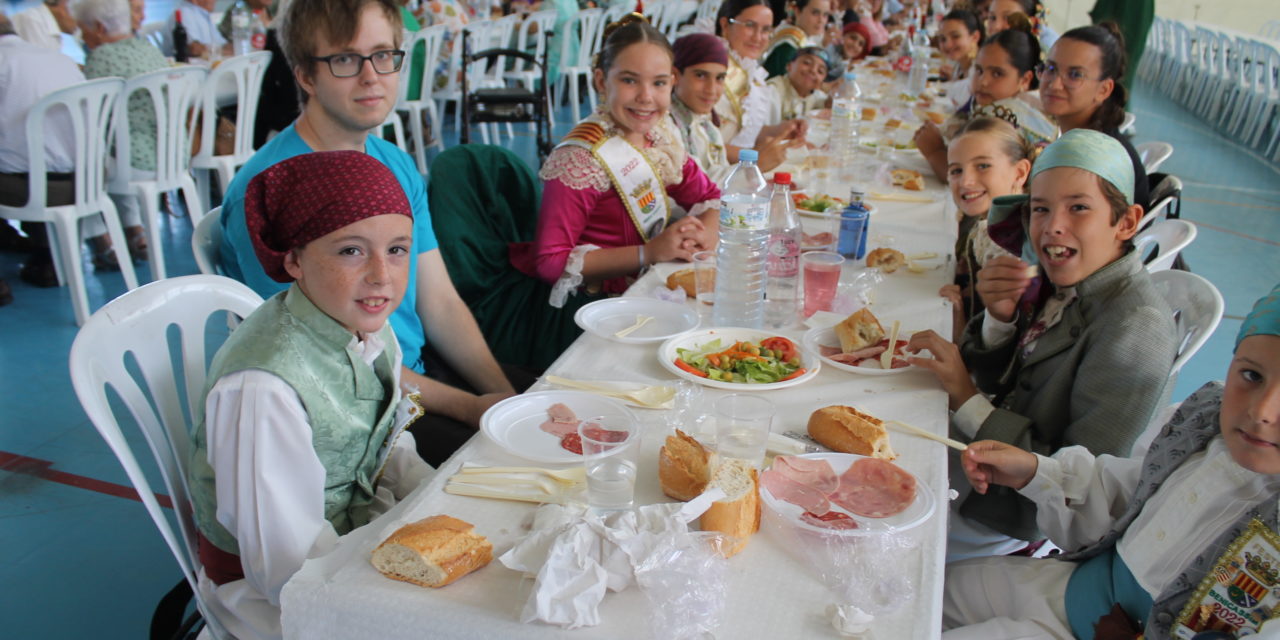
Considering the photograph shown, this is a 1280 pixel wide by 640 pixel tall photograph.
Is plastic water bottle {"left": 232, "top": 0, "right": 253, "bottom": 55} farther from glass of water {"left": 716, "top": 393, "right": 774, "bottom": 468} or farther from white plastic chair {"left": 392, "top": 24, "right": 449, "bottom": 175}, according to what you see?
glass of water {"left": 716, "top": 393, "right": 774, "bottom": 468}

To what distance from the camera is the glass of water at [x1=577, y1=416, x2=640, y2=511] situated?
122cm

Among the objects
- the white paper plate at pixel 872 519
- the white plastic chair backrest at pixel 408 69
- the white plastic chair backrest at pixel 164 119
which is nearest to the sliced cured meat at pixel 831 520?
the white paper plate at pixel 872 519

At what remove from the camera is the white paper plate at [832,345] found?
173 centimetres

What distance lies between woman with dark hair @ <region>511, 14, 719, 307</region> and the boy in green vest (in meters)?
1.08

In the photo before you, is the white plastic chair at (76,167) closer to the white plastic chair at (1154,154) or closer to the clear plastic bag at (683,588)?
the clear plastic bag at (683,588)

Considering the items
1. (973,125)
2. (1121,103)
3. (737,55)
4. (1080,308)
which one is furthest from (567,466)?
(737,55)

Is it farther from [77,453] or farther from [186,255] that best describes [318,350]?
[186,255]

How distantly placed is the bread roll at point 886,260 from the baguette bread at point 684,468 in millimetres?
1277

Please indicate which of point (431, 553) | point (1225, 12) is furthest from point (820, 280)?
point (1225, 12)

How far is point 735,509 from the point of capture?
1.14 m

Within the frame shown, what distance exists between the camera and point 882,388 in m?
1.69

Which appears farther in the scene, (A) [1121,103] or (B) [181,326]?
(A) [1121,103]

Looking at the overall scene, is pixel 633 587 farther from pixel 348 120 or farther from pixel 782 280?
pixel 348 120

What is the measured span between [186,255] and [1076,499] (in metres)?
4.75
